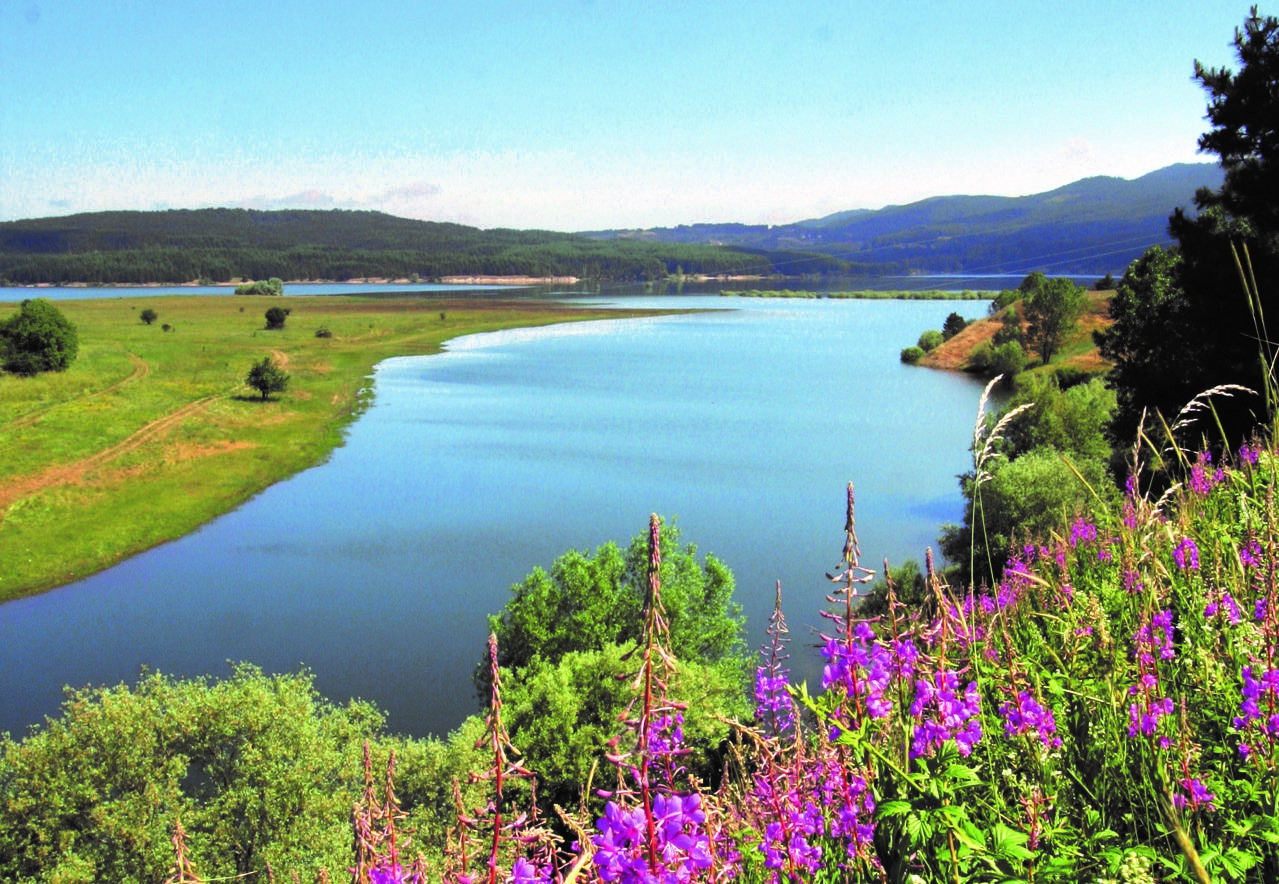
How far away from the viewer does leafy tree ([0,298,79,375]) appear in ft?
170

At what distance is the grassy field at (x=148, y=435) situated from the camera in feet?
99.2

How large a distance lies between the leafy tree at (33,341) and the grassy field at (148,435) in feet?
4.27

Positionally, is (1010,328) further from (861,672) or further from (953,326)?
(861,672)

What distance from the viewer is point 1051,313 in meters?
63.1

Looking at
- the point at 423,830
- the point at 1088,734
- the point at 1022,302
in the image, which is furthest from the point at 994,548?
the point at 1022,302

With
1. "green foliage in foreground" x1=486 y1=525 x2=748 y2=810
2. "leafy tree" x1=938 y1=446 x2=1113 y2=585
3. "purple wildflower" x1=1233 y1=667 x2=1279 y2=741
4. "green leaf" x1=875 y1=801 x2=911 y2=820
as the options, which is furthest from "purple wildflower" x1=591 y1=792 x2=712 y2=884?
"leafy tree" x1=938 y1=446 x2=1113 y2=585

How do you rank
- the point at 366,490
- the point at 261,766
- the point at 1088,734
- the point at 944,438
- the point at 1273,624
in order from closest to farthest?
the point at 1273,624 → the point at 1088,734 → the point at 261,766 → the point at 366,490 → the point at 944,438

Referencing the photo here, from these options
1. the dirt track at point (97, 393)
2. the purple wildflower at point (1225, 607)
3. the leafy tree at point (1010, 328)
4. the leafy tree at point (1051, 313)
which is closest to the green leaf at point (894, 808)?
the purple wildflower at point (1225, 607)

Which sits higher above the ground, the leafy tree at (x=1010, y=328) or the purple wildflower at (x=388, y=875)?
the leafy tree at (x=1010, y=328)

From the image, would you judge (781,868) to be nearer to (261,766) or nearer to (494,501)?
(261,766)

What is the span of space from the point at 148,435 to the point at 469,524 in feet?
74.2

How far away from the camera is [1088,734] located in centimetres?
257

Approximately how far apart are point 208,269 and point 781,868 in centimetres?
22258

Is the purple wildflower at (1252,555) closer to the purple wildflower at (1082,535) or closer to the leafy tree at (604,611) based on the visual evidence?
the purple wildflower at (1082,535)
